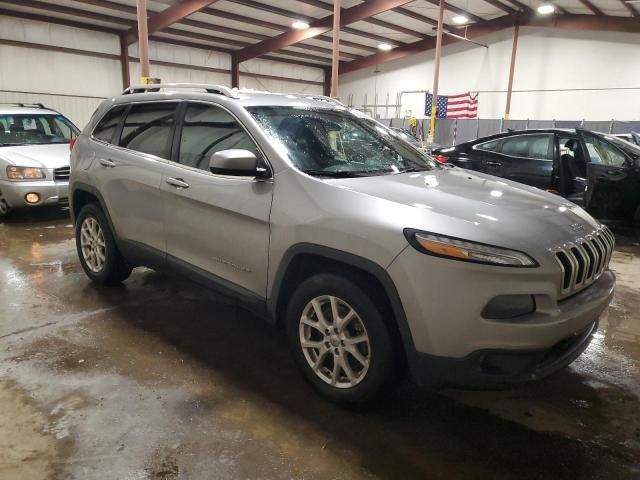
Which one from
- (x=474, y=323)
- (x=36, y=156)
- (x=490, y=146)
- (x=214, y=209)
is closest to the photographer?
(x=474, y=323)

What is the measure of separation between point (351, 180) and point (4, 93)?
14.7 metres

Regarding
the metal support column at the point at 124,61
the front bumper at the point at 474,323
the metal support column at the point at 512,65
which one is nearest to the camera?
the front bumper at the point at 474,323

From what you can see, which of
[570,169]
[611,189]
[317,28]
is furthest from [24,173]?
[317,28]

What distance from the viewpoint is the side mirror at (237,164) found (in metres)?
2.51

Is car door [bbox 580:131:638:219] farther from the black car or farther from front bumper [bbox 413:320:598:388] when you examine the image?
front bumper [bbox 413:320:598:388]

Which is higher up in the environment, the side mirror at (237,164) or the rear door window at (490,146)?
the rear door window at (490,146)

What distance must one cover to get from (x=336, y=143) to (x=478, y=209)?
108 centimetres

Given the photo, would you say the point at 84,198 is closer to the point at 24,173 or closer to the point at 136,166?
the point at 136,166

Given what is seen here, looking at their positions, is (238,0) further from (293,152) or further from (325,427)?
(325,427)

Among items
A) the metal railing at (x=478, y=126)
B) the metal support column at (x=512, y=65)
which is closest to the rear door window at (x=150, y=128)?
the metal railing at (x=478, y=126)

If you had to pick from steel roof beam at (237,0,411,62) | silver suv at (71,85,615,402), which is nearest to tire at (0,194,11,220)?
silver suv at (71,85,615,402)

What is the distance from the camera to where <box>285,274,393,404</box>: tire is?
2227mm

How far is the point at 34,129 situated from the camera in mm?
7316

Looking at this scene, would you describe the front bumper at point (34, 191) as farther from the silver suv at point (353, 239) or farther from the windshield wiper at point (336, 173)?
the windshield wiper at point (336, 173)
